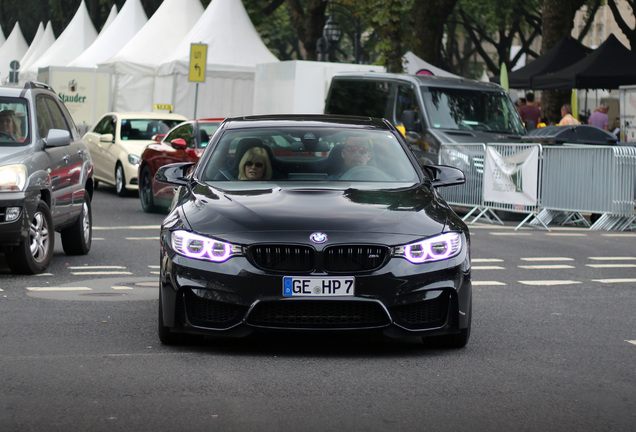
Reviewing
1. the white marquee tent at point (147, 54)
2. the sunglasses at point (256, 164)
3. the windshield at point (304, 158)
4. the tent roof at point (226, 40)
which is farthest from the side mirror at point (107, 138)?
the sunglasses at point (256, 164)

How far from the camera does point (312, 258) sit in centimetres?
677

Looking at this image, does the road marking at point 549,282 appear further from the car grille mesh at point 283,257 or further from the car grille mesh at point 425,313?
the car grille mesh at point 283,257

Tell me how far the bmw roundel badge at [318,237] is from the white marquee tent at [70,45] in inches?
1844

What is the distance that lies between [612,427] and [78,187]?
27.0 feet

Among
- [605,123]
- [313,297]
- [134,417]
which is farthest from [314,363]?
[605,123]

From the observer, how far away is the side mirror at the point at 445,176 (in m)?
8.38

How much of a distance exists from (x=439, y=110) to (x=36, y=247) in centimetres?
1095

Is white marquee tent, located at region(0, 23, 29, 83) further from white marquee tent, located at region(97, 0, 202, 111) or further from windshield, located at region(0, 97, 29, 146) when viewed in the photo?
windshield, located at region(0, 97, 29, 146)

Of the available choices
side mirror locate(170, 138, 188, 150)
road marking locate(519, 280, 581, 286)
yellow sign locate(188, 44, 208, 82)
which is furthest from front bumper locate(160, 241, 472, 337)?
yellow sign locate(188, 44, 208, 82)

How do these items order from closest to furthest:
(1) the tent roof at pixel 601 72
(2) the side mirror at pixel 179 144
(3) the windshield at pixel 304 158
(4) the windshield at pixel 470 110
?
(3) the windshield at pixel 304 158
(2) the side mirror at pixel 179 144
(4) the windshield at pixel 470 110
(1) the tent roof at pixel 601 72

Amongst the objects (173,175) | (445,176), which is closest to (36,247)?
(173,175)

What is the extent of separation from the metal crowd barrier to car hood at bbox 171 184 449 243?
10.5 meters

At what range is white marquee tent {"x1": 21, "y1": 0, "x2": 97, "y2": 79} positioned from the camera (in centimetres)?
5244

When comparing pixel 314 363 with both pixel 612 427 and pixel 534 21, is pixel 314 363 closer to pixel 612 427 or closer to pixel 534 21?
pixel 612 427
